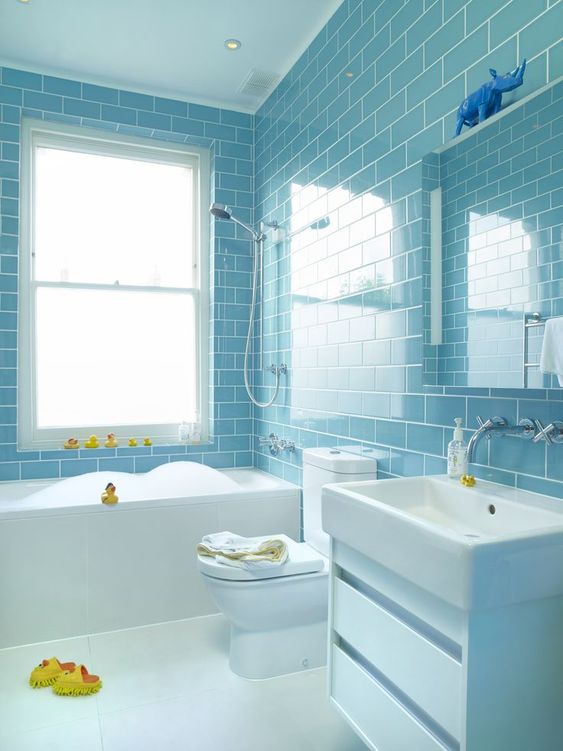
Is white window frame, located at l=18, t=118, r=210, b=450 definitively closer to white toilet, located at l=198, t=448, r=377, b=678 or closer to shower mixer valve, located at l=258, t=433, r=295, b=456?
shower mixer valve, located at l=258, t=433, r=295, b=456

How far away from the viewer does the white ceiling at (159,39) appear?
292 cm

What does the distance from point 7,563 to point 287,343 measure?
1.85m

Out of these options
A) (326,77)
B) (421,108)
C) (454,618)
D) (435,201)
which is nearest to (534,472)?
(454,618)

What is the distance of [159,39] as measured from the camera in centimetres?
319

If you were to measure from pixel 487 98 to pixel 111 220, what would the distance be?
2679 mm

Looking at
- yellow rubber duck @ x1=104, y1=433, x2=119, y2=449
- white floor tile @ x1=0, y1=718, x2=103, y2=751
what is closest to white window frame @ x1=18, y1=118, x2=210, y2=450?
yellow rubber duck @ x1=104, y1=433, x2=119, y2=449

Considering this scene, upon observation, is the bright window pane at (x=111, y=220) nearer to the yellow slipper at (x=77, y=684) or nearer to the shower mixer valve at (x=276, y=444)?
the shower mixer valve at (x=276, y=444)

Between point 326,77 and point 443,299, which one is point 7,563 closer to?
point 443,299

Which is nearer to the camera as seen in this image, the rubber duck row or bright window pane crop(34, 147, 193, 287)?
the rubber duck row

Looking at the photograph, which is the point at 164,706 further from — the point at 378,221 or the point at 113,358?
the point at 113,358

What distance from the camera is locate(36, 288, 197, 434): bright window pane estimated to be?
3660 mm

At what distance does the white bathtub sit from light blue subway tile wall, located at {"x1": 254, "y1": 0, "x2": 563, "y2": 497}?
49cm

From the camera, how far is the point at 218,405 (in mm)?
3922

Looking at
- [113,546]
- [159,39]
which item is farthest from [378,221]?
[113,546]
